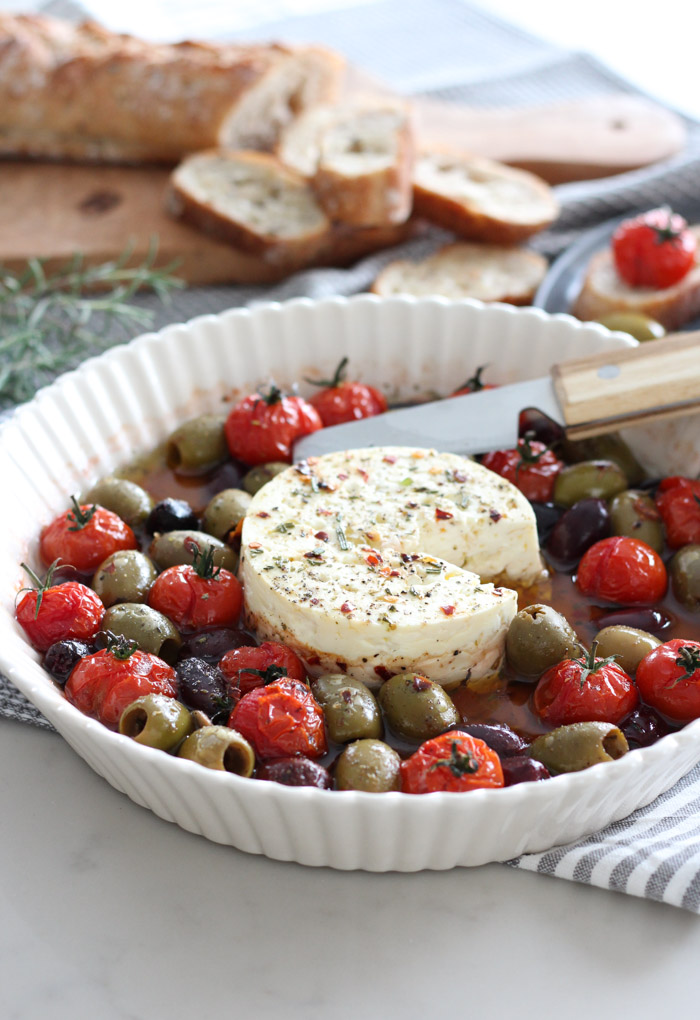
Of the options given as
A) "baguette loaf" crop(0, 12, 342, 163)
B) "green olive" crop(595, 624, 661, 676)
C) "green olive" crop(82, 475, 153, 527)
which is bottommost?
"green olive" crop(595, 624, 661, 676)

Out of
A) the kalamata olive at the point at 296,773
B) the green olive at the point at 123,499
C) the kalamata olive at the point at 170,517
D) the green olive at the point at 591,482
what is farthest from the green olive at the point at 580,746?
the green olive at the point at 123,499

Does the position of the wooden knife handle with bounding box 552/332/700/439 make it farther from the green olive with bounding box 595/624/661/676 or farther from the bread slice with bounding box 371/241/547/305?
the bread slice with bounding box 371/241/547/305

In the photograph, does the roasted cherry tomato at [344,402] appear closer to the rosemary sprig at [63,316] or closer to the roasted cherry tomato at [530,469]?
the roasted cherry tomato at [530,469]

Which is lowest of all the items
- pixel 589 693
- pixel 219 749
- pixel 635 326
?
pixel 635 326

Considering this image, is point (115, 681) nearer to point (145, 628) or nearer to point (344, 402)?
point (145, 628)

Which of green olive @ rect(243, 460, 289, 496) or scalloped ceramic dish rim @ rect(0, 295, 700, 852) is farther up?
scalloped ceramic dish rim @ rect(0, 295, 700, 852)

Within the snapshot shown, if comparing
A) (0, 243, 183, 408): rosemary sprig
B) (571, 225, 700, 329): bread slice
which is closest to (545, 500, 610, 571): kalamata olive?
(571, 225, 700, 329): bread slice

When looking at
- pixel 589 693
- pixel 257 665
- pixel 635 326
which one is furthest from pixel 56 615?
pixel 635 326
